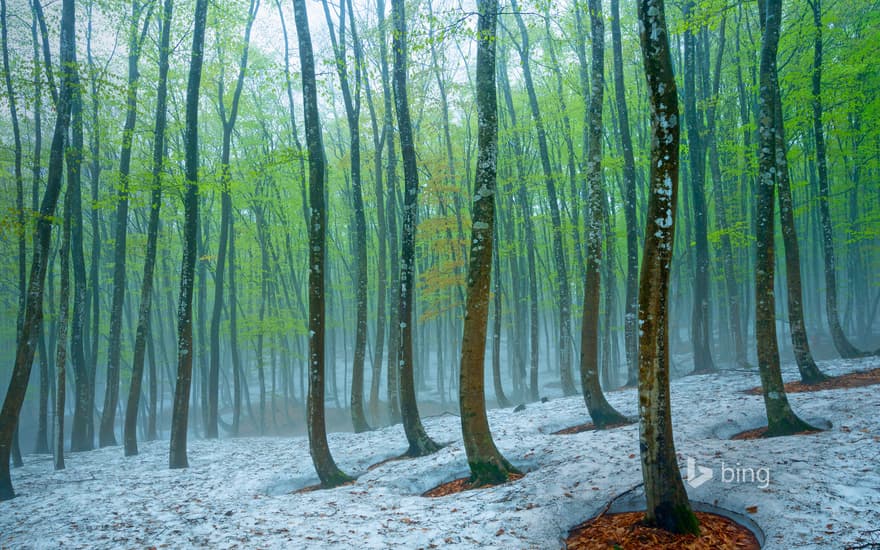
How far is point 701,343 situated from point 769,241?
9.05m

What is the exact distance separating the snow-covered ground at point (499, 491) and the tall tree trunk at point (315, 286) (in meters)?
0.77

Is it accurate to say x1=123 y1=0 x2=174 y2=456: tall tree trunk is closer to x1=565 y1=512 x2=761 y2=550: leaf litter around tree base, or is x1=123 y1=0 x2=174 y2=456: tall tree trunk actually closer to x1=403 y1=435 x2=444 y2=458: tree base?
x1=403 y1=435 x2=444 y2=458: tree base

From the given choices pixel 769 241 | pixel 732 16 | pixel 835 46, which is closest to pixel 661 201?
pixel 769 241

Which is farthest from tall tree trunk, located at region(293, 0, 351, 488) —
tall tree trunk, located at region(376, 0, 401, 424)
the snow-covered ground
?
tall tree trunk, located at region(376, 0, 401, 424)

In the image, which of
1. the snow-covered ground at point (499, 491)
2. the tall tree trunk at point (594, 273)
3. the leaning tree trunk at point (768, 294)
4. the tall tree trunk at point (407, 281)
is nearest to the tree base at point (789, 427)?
the leaning tree trunk at point (768, 294)

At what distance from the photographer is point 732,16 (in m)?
23.0

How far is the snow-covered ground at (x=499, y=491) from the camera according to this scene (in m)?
5.64

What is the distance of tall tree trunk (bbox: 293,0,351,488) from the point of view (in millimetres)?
9844

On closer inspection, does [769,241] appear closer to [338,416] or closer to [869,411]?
[869,411]

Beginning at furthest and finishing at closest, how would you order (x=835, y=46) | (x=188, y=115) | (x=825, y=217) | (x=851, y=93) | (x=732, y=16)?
(x=732, y=16) → (x=835, y=46) → (x=851, y=93) → (x=825, y=217) → (x=188, y=115)

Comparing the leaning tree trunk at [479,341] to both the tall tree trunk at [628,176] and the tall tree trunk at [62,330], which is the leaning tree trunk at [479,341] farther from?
the tall tree trunk at [62,330]

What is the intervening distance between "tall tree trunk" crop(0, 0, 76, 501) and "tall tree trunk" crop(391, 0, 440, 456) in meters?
7.42

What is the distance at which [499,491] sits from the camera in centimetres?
744

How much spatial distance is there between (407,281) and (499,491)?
494 cm
